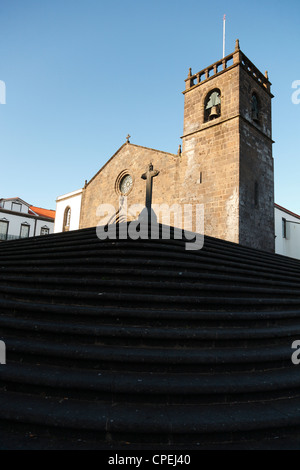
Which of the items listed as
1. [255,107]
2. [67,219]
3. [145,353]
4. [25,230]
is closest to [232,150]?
[255,107]

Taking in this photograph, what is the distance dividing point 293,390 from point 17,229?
32.4 m

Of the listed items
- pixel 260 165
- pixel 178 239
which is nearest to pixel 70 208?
pixel 260 165

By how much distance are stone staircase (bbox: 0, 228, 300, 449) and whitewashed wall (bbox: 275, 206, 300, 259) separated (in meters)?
17.0

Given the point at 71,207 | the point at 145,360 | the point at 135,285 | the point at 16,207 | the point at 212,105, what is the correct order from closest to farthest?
the point at 145,360, the point at 135,285, the point at 212,105, the point at 71,207, the point at 16,207

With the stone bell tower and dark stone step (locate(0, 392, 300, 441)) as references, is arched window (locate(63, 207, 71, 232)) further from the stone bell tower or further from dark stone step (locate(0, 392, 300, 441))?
dark stone step (locate(0, 392, 300, 441))

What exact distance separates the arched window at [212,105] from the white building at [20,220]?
969 inches

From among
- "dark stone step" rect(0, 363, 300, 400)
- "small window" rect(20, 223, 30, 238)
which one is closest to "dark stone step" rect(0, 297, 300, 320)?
"dark stone step" rect(0, 363, 300, 400)

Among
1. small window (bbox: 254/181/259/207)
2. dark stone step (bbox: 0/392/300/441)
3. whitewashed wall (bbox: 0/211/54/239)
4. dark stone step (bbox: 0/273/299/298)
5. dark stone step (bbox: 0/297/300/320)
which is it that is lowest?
dark stone step (bbox: 0/392/300/441)

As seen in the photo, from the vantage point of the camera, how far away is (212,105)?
12781mm

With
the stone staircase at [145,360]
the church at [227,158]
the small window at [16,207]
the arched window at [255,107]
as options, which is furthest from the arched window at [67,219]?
the stone staircase at [145,360]

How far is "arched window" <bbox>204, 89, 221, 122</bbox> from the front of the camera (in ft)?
40.7

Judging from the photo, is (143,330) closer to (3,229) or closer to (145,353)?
(145,353)

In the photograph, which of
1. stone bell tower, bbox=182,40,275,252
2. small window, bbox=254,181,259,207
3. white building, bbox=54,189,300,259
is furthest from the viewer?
white building, bbox=54,189,300,259

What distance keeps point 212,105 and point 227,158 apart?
10.2ft
